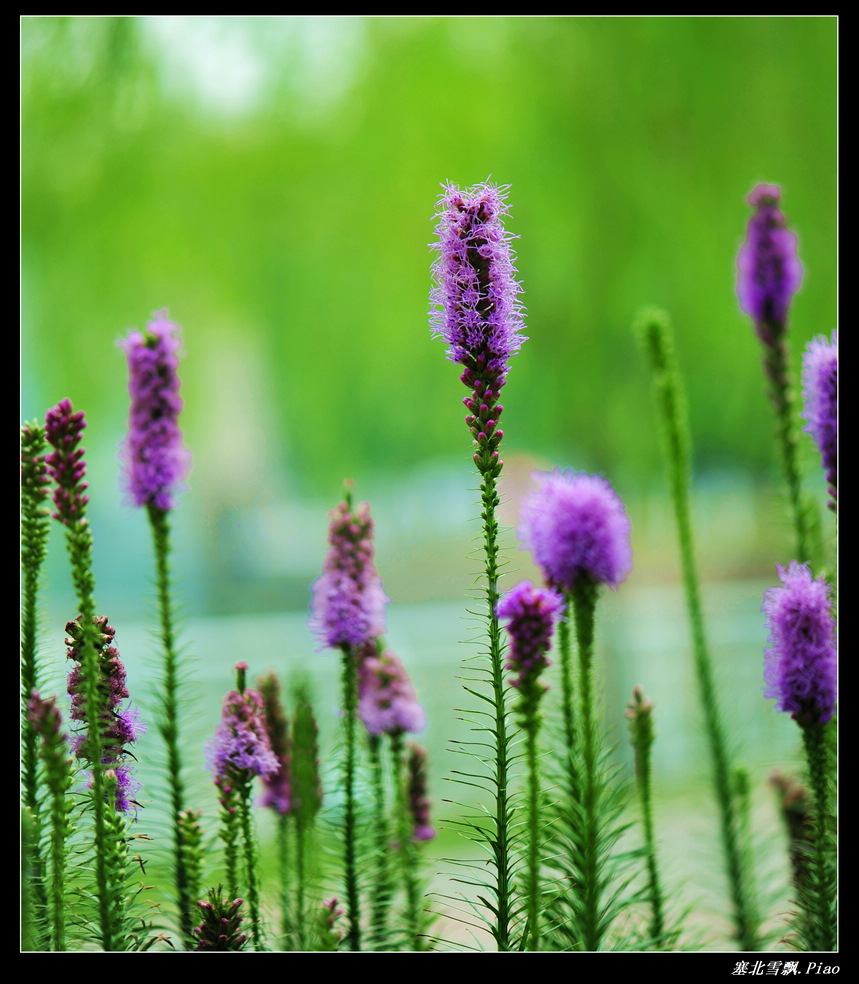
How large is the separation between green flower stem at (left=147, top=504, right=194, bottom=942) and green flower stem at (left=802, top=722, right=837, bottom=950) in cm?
113

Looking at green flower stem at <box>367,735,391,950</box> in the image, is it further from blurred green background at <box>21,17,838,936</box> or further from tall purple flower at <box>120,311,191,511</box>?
blurred green background at <box>21,17,838,936</box>

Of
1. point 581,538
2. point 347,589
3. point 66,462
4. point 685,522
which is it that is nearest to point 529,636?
point 581,538

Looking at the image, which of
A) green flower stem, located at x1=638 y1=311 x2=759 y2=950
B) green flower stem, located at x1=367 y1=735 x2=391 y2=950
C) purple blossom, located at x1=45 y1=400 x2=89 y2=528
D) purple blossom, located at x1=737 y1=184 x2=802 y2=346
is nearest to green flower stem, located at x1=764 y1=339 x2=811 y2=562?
purple blossom, located at x1=737 y1=184 x2=802 y2=346

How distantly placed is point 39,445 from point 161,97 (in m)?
2.36

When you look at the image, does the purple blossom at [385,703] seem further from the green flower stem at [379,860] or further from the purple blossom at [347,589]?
the purple blossom at [347,589]

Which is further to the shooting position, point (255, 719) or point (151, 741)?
point (151, 741)

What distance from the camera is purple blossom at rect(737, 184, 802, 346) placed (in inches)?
79.4

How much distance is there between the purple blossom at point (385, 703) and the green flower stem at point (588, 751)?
0.42m

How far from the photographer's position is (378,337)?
4.26m

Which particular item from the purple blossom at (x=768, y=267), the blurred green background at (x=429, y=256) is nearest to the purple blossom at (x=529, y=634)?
the purple blossom at (x=768, y=267)

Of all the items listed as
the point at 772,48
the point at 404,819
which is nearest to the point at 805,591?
the point at 404,819

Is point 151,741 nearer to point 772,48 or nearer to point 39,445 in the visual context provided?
point 39,445

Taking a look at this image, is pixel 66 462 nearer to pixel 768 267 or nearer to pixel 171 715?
pixel 171 715

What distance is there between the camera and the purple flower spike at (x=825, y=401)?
1554 millimetres
